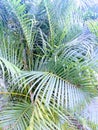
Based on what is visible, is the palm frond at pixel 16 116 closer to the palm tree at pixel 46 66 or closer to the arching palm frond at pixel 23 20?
the palm tree at pixel 46 66

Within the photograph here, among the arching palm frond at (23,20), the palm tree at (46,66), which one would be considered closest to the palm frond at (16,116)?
the palm tree at (46,66)

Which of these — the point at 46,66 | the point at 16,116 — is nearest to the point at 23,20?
the point at 46,66

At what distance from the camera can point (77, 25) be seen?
4.69 feet

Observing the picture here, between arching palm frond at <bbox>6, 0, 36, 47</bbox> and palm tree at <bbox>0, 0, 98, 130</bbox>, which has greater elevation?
arching palm frond at <bbox>6, 0, 36, 47</bbox>

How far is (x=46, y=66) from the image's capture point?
1.25 m

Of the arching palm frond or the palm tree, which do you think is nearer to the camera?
the palm tree

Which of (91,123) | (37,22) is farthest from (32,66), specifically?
(91,123)

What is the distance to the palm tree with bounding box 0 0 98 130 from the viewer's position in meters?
1.09

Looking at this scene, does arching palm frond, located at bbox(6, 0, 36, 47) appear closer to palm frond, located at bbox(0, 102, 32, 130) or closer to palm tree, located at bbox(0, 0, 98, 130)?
palm tree, located at bbox(0, 0, 98, 130)

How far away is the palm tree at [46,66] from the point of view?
109 centimetres

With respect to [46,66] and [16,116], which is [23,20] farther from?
[16,116]

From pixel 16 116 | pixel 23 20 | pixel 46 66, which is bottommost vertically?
pixel 16 116

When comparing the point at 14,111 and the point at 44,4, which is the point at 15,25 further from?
the point at 14,111

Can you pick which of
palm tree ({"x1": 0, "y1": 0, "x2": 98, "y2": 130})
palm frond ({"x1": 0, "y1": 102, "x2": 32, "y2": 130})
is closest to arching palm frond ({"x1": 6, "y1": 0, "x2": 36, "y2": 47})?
palm tree ({"x1": 0, "y1": 0, "x2": 98, "y2": 130})
